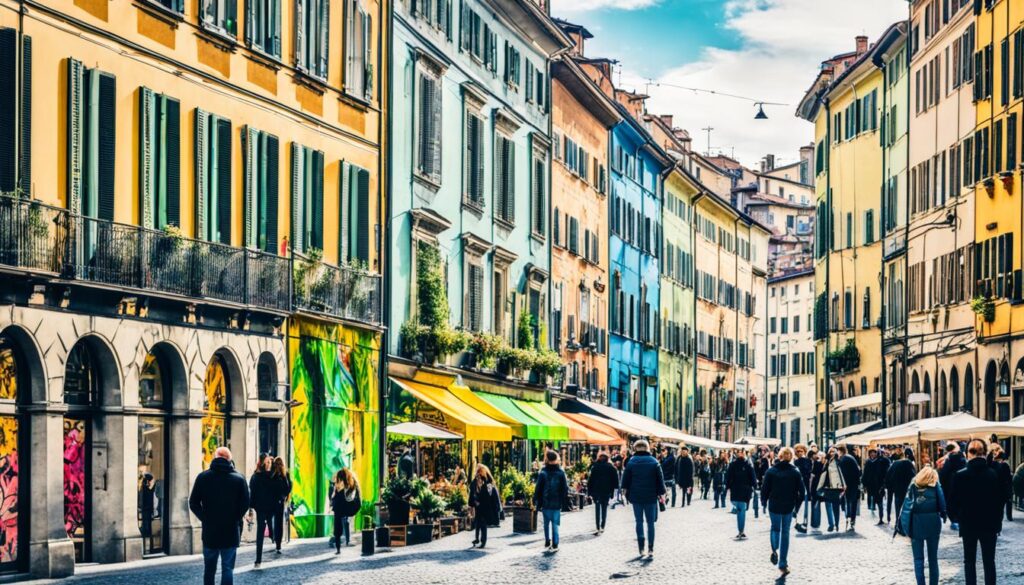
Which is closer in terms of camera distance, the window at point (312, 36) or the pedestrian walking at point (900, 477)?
the window at point (312, 36)

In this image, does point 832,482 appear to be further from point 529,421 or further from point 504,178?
point 504,178

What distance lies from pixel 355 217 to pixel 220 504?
2023cm

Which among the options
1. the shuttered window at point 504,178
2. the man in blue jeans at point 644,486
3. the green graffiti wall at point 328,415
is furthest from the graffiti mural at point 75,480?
the shuttered window at point 504,178

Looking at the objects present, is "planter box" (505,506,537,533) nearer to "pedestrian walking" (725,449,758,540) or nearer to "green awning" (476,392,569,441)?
"pedestrian walking" (725,449,758,540)

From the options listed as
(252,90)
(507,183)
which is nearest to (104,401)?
(252,90)

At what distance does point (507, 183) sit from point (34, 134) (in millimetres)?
28776

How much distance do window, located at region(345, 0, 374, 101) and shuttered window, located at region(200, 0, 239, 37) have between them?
241 inches

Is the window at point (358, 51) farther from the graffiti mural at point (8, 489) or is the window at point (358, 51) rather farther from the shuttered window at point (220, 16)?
the graffiti mural at point (8, 489)

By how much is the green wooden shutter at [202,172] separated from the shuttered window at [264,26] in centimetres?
259

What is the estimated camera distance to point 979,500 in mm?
22578

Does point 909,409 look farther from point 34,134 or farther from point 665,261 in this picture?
point 34,134

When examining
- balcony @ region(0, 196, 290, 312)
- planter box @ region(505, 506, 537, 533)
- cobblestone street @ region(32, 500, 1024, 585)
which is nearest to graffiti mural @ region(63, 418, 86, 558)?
cobblestone street @ region(32, 500, 1024, 585)

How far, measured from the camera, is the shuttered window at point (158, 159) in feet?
101

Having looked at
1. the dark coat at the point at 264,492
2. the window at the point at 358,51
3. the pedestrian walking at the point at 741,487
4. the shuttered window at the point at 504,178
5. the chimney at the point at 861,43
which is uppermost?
the chimney at the point at 861,43
